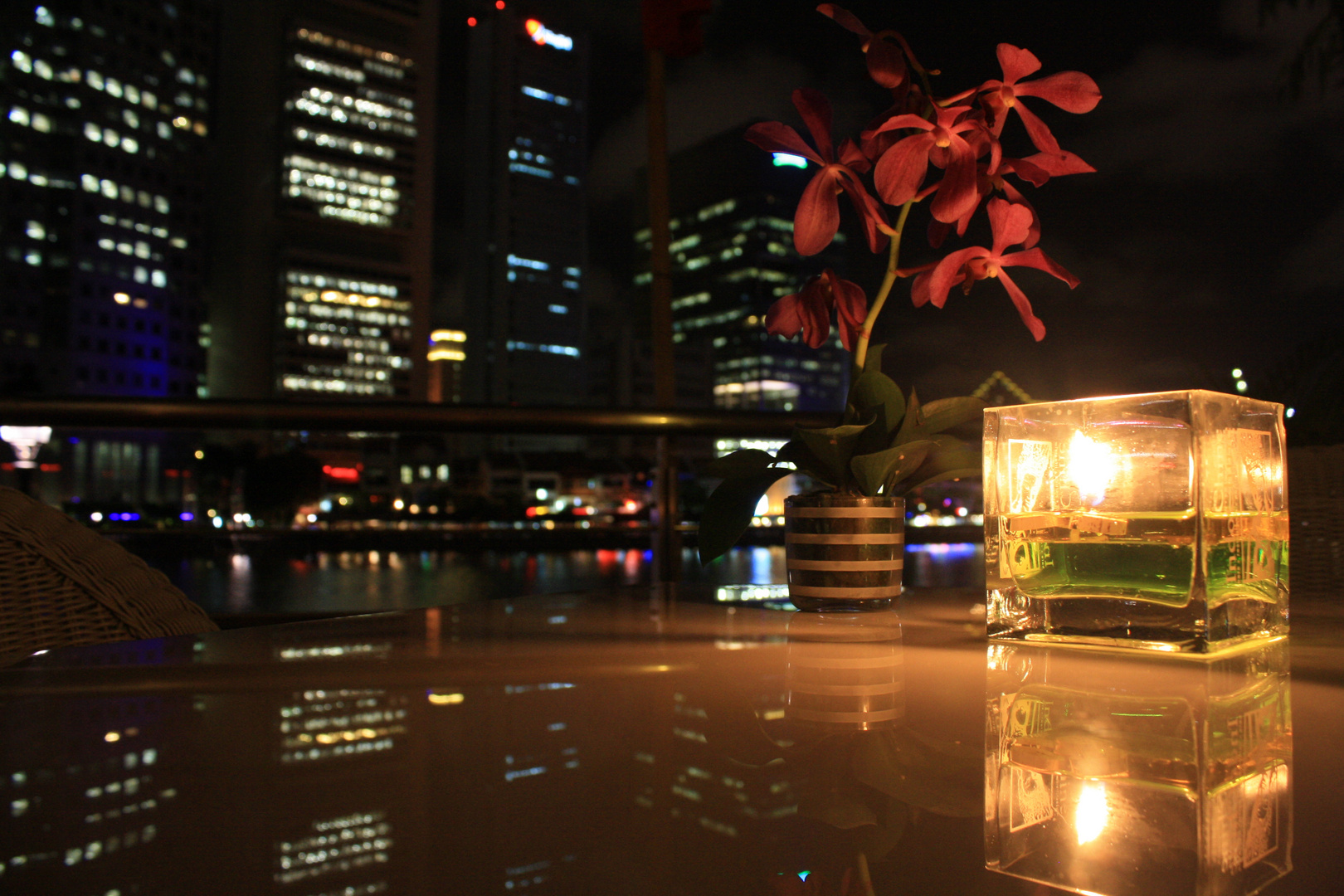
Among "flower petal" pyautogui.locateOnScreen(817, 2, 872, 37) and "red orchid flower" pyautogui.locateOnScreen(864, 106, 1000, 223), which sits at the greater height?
"flower petal" pyautogui.locateOnScreen(817, 2, 872, 37)

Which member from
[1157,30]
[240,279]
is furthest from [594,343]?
[1157,30]

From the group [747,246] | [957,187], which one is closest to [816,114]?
[957,187]

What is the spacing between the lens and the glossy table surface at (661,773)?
0.67 ft

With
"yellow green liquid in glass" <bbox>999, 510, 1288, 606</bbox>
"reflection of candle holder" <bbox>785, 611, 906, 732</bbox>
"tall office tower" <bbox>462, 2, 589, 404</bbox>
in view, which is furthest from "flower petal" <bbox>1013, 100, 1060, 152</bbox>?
"tall office tower" <bbox>462, 2, 589, 404</bbox>

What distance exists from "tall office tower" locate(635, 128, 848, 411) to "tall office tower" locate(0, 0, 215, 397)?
135 feet

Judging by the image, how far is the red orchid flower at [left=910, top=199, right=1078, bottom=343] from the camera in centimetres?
86

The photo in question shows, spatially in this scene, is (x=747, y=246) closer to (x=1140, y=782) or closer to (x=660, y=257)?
(x=660, y=257)

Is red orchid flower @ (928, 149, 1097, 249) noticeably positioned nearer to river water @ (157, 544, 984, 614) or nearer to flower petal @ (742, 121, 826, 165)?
flower petal @ (742, 121, 826, 165)

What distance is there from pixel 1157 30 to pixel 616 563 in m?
2.94

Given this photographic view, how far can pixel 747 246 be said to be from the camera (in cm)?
544

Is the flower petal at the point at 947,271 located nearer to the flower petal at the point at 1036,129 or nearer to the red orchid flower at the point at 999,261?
the red orchid flower at the point at 999,261

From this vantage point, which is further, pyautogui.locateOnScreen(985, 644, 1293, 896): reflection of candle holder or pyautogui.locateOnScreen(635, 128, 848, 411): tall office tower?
pyautogui.locateOnScreen(635, 128, 848, 411): tall office tower

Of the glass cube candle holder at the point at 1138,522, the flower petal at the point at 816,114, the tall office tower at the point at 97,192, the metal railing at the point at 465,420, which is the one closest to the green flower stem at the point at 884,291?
the flower petal at the point at 816,114

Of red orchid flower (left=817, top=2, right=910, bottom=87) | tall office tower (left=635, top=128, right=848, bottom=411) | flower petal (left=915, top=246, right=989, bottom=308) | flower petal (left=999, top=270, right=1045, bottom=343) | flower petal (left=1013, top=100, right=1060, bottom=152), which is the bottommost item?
flower petal (left=999, top=270, right=1045, bottom=343)
